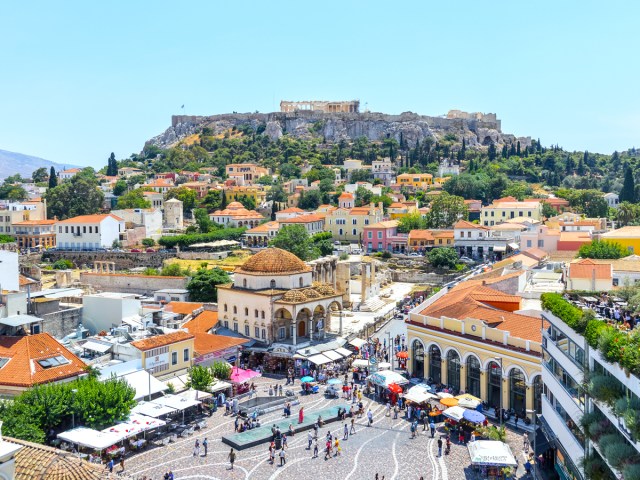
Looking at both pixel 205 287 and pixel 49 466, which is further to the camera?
pixel 205 287

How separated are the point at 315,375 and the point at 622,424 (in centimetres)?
2052

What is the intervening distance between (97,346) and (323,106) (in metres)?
144

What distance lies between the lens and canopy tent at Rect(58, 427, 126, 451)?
22.7 metres

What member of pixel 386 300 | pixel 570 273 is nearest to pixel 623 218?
pixel 386 300

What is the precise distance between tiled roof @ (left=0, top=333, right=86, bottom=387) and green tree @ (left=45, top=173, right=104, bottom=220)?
64297mm

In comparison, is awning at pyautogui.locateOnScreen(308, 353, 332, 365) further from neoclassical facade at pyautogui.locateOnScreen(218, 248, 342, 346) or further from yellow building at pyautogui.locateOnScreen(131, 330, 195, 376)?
yellow building at pyautogui.locateOnScreen(131, 330, 195, 376)

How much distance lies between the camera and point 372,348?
38906 mm

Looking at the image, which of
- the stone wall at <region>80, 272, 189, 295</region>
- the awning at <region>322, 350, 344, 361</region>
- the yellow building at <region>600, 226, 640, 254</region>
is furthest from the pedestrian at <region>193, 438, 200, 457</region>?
the yellow building at <region>600, 226, 640, 254</region>

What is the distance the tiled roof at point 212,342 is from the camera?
33.9 m

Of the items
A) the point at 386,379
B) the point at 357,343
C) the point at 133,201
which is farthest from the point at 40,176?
the point at 386,379

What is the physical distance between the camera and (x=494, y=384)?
94.3ft

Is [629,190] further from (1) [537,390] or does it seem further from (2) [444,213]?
(1) [537,390]

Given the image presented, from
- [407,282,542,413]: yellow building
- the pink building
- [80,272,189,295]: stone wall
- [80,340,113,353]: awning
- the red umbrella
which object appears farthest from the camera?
the pink building

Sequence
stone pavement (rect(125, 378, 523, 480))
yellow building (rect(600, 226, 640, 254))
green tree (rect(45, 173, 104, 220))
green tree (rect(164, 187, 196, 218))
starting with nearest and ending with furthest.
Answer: stone pavement (rect(125, 378, 523, 480)) → yellow building (rect(600, 226, 640, 254)) → green tree (rect(45, 173, 104, 220)) → green tree (rect(164, 187, 196, 218))
